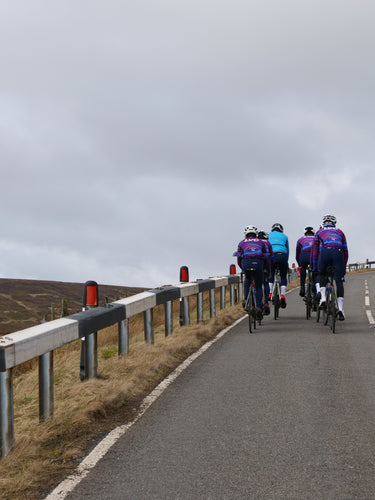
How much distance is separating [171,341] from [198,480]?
6.63 metres

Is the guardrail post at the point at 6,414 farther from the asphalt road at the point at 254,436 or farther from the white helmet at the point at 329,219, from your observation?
the white helmet at the point at 329,219

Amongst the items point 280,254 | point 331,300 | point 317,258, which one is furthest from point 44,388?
point 280,254

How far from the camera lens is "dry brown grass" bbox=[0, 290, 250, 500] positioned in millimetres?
4859

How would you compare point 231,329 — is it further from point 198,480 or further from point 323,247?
point 198,480

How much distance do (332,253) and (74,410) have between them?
8.14 m

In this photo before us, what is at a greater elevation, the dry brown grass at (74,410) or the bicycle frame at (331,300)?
the bicycle frame at (331,300)

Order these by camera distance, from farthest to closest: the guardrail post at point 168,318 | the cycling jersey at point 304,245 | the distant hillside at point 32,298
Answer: the distant hillside at point 32,298 → the cycling jersey at point 304,245 → the guardrail post at point 168,318

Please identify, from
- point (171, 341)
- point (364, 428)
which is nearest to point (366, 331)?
point (171, 341)

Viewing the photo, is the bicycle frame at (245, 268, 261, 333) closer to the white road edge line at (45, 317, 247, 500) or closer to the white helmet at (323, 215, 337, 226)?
the white helmet at (323, 215, 337, 226)

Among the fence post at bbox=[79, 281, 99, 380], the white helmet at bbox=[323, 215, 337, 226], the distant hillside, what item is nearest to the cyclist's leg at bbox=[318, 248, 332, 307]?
the white helmet at bbox=[323, 215, 337, 226]

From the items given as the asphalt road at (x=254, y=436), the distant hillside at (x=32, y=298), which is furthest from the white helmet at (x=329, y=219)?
the distant hillside at (x=32, y=298)

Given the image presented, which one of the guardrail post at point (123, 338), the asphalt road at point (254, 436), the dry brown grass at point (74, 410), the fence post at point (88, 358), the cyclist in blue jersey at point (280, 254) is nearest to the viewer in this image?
the asphalt road at point (254, 436)

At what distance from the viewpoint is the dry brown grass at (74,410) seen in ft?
15.9

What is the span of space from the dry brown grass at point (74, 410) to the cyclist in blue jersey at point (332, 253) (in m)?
3.58
